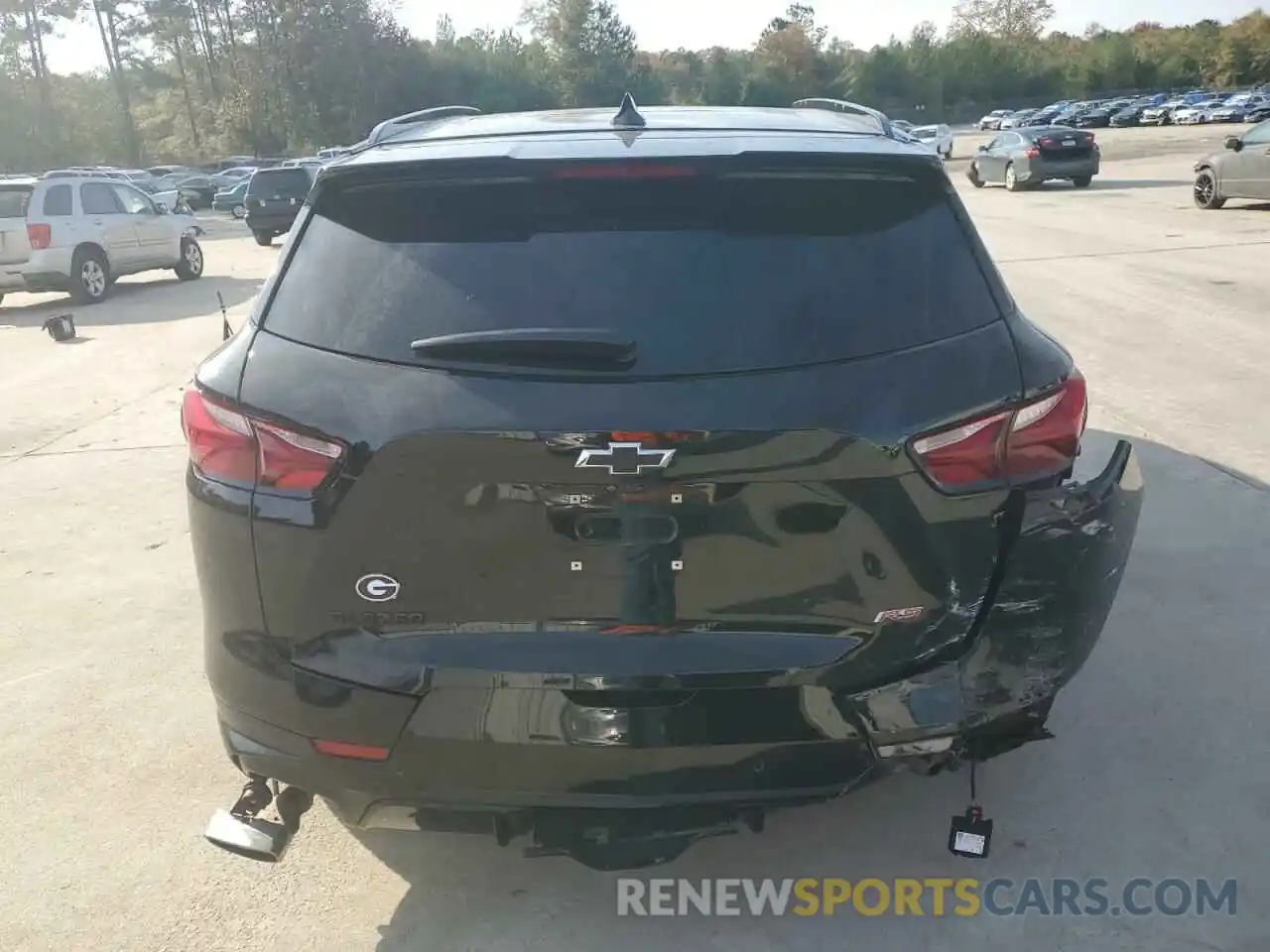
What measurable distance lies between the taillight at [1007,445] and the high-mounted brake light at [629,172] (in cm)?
80

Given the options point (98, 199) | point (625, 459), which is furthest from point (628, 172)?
point (98, 199)

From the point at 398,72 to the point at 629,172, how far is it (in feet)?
259

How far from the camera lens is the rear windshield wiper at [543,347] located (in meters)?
2.32

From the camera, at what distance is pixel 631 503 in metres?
2.31

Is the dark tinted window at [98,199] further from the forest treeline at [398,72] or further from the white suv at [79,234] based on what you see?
the forest treeline at [398,72]

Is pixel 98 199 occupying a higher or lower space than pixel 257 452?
lower

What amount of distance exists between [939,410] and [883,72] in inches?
3945

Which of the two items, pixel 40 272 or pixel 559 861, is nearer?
pixel 559 861

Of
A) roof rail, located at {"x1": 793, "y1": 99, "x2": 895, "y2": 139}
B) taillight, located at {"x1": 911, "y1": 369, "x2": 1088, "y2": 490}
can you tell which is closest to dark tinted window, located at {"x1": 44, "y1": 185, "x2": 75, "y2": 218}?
roof rail, located at {"x1": 793, "y1": 99, "x2": 895, "y2": 139}

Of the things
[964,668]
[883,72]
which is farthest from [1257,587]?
[883,72]

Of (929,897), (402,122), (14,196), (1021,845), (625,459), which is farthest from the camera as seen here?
(14,196)

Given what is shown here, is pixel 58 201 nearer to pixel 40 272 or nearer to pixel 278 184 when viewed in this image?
pixel 40 272

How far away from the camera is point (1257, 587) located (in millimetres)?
4609

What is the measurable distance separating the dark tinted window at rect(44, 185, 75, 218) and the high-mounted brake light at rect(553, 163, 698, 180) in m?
16.1
